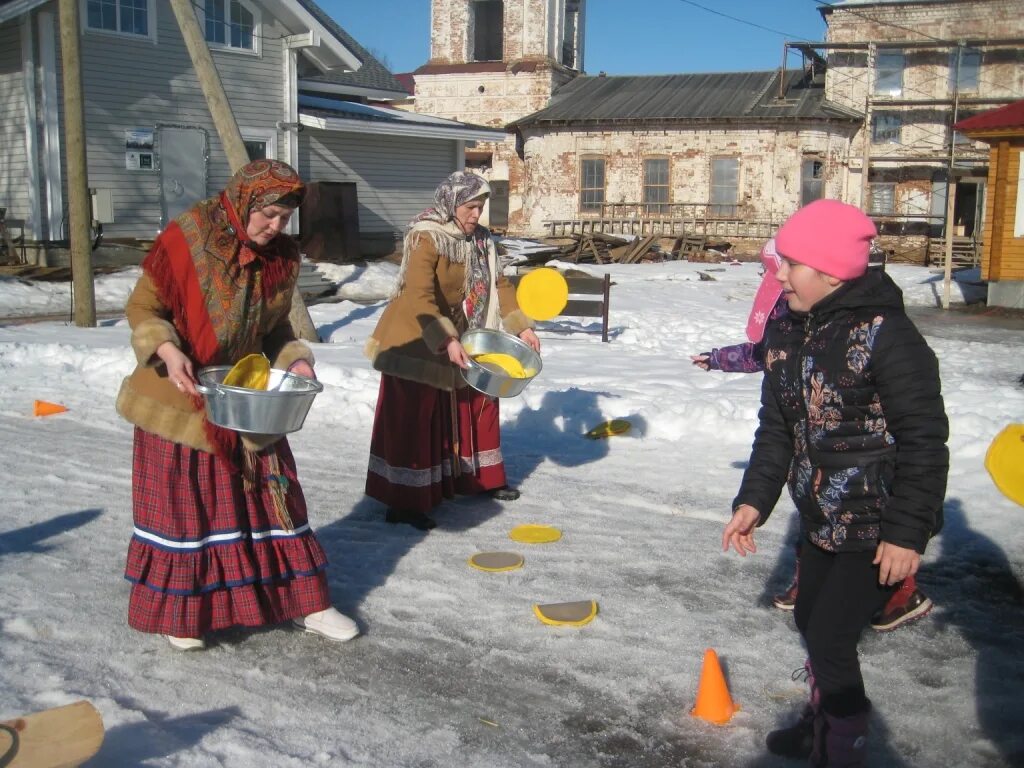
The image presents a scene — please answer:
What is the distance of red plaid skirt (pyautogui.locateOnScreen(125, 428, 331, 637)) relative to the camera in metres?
3.70

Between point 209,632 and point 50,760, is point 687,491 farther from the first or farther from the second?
point 50,760

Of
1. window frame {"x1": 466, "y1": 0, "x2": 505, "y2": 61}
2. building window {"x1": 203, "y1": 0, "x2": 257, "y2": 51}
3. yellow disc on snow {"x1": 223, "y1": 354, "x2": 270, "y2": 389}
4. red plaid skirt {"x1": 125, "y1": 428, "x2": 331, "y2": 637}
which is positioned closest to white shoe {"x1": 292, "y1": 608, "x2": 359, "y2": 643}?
red plaid skirt {"x1": 125, "y1": 428, "x2": 331, "y2": 637}

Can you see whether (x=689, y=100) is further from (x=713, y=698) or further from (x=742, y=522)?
(x=742, y=522)

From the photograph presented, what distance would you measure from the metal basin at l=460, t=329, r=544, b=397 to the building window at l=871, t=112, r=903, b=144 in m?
32.4

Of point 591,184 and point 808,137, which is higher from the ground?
point 808,137

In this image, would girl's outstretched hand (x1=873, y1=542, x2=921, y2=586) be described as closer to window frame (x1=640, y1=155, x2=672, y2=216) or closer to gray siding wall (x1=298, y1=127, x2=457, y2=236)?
gray siding wall (x1=298, y1=127, x2=457, y2=236)

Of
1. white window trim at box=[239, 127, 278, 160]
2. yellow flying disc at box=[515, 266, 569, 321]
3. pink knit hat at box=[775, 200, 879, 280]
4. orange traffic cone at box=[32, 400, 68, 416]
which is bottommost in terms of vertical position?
orange traffic cone at box=[32, 400, 68, 416]

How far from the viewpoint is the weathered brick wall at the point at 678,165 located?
34.0 meters

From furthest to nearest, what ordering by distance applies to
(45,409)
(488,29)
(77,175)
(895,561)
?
1. (488,29)
2. (77,175)
3. (45,409)
4. (895,561)

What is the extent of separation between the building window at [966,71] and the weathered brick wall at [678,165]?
393 cm

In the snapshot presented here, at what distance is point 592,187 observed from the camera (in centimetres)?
3653

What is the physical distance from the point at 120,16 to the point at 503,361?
54.8 feet

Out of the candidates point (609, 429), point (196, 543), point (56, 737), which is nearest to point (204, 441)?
point (196, 543)

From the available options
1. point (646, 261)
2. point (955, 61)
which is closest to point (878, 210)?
point (955, 61)
